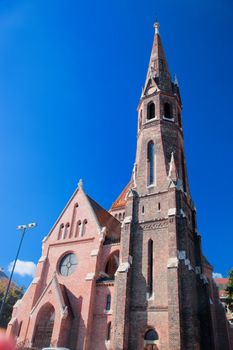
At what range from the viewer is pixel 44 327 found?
23.5 m

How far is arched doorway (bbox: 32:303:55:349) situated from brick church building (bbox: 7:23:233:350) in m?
0.07

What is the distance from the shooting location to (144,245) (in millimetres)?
23422

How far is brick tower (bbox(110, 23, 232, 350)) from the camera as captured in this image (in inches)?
769

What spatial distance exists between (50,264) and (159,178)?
13194 mm

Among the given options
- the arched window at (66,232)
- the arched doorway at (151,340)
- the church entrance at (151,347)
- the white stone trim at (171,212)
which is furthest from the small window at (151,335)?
the arched window at (66,232)

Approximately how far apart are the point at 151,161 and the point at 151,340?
49.8 ft

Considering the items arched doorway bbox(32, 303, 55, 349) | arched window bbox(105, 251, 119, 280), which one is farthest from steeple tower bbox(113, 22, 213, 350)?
arched doorway bbox(32, 303, 55, 349)

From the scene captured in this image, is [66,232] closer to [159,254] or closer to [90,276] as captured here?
[90,276]

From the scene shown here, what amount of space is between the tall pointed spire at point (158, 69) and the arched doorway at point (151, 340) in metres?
24.3

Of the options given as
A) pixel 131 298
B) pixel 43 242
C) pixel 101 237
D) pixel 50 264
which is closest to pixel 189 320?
pixel 131 298

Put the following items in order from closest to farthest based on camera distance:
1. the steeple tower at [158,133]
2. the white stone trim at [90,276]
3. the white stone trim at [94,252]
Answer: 1. the white stone trim at [90,276]
2. the white stone trim at [94,252]
3. the steeple tower at [158,133]

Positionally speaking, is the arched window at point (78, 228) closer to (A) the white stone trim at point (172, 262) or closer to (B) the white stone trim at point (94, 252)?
(B) the white stone trim at point (94, 252)

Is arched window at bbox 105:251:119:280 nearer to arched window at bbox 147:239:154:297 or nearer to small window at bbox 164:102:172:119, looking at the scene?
arched window at bbox 147:239:154:297

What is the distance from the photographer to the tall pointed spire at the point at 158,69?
34.3 meters
